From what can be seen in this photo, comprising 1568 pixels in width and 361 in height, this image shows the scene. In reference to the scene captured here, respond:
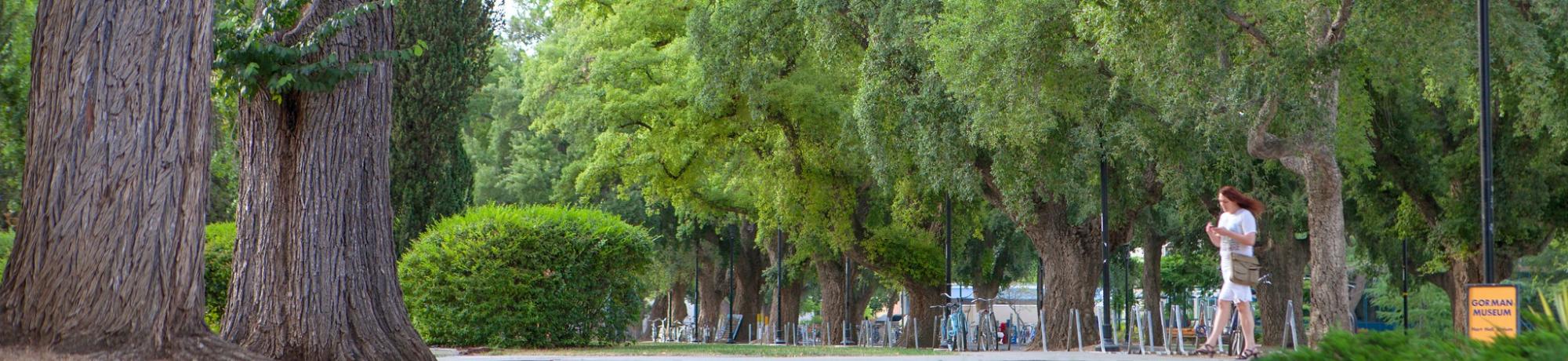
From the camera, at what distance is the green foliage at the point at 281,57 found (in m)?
10.2

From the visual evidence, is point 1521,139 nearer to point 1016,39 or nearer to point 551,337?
point 1016,39

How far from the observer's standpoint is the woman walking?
38.0 feet

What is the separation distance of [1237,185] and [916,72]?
5.80 metres

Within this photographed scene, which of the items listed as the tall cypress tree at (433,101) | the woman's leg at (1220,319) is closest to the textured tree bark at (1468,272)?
the woman's leg at (1220,319)

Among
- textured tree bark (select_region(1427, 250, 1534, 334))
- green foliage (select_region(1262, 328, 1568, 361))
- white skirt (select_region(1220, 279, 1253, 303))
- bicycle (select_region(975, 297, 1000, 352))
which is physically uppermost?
textured tree bark (select_region(1427, 250, 1534, 334))

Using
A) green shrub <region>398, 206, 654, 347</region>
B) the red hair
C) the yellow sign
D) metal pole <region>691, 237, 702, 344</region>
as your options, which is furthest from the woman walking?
metal pole <region>691, 237, 702, 344</region>

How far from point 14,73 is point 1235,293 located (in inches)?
712

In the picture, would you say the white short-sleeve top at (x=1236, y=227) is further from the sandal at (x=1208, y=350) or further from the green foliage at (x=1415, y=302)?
the green foliage at (x=1415, y=302)

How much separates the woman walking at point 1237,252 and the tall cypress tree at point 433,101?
11.1 metres

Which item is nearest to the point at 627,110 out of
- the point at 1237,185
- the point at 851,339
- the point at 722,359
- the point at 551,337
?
the point at 851,339

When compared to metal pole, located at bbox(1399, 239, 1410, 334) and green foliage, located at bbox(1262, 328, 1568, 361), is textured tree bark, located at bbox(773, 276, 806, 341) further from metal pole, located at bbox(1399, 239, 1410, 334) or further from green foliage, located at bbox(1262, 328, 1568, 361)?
green foliage, located at bbox(1262, 328, 1568, 361)

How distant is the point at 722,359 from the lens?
13.4 metres

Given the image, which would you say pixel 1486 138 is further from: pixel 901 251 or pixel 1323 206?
pixel 901 251

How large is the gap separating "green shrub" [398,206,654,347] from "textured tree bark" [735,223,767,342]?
25.2 meters
